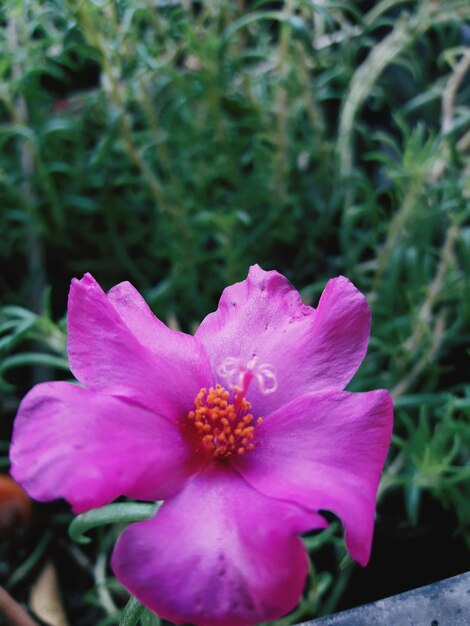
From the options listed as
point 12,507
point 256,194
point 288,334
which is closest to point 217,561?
point 288,334

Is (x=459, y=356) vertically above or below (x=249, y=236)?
below

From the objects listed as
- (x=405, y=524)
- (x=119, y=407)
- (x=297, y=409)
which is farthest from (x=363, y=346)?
(x=405, y=524)

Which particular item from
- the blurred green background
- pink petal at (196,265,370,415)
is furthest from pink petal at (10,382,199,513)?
the blurred green background

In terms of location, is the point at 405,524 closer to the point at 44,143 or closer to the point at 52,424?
the point at 52,424

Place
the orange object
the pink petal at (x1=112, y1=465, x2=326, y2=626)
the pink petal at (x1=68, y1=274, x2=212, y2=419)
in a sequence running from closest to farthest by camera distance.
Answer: the pink petal at (x1=112, y1=465, x2=326, y2=626), the pink petal at (x1=68, y1=274, x2=212, y2=419), the orange object

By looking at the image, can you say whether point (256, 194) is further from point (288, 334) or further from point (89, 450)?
point (89, 450)

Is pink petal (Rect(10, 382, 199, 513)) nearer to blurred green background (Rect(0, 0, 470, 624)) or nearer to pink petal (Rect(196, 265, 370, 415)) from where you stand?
pink petal (Rect(196, 265, 370, 415))
